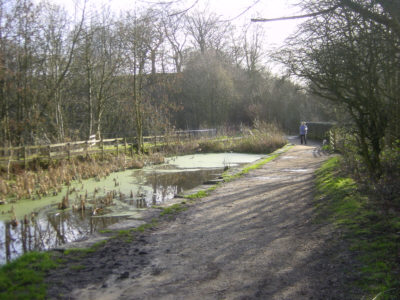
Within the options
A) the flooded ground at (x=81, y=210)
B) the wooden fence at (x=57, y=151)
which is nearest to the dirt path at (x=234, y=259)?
the flooded ground at (x=81, y=210)

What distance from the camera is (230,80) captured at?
118 feet

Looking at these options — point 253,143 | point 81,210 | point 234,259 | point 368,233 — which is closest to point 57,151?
point 81,210

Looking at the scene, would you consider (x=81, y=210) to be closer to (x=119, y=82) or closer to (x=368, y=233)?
(x=368, y=233)

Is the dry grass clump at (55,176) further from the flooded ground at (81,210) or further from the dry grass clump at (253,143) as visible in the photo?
the dry grass clump at (253,143)

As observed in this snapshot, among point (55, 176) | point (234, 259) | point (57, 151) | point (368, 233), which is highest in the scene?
point (57, 151)

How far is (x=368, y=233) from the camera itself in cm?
491

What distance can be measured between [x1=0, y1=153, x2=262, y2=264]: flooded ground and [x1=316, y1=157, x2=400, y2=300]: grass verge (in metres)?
3.64

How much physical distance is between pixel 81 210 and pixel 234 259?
537 centimetres

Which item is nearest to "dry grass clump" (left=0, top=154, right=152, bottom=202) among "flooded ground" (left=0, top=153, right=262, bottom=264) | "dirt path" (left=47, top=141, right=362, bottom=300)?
"flooded ground" (left=0, top=153, right=262, bottom=264)

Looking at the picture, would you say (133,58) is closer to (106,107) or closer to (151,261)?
(106,107)

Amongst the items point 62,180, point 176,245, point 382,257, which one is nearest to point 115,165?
point 62,180

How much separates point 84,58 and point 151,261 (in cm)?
1963

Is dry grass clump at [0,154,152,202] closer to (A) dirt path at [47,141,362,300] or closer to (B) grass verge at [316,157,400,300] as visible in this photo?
(A) dirt path at [47,141,362,300]

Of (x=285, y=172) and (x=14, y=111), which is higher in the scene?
(x=14, y=111)
